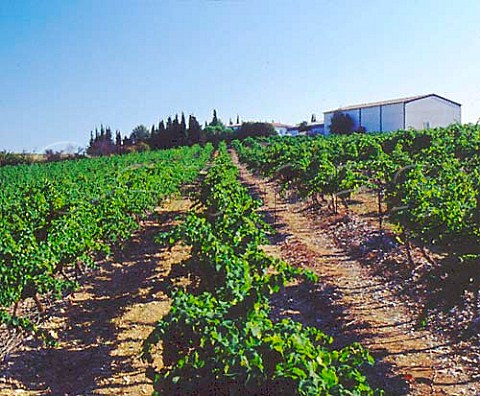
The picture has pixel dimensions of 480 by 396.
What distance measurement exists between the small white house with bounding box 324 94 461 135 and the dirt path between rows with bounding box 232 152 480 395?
5017cm

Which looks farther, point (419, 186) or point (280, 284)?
point (419, 186)

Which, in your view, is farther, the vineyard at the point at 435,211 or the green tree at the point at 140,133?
the green tree at the point at 140,133

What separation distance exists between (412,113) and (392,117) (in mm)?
2153

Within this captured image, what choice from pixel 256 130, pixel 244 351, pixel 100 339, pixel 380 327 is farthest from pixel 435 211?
pixel 256 130

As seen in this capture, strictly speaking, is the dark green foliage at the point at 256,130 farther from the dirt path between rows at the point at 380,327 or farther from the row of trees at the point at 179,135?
the dirt path between rows at the point at 380,327

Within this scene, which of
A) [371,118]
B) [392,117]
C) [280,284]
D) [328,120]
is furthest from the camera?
[328,120]

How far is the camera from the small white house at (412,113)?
61.2m

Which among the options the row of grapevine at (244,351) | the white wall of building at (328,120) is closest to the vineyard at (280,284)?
the row of grapevine at (244,351)

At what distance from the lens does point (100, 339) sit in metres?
8.72

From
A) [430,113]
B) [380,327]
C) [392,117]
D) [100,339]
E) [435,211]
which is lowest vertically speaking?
[100,339]

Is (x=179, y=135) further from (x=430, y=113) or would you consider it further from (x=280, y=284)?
(x=280, y=284)

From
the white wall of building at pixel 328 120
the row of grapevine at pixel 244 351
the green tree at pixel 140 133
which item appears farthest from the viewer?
the green tree at pixel 140 133

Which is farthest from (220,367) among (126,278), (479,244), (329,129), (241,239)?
(329,129)

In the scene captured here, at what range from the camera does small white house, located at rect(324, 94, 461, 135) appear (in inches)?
2408
